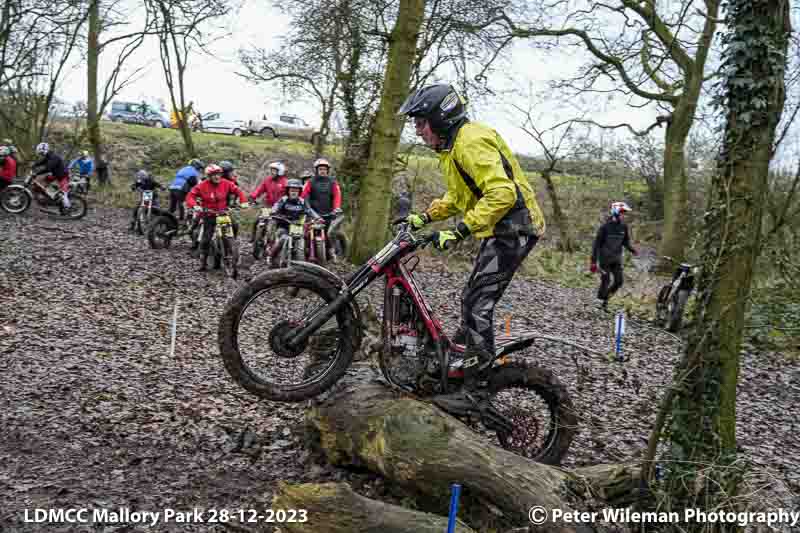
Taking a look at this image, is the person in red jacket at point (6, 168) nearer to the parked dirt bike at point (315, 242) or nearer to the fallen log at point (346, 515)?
the parked dirt bike at point (315, 242)

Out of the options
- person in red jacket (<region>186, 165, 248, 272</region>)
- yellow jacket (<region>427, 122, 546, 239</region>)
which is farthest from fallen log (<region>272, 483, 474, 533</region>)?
person in red jacket (<region>186, 165, 248, 272</region>)

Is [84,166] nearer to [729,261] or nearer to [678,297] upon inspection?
[678,297]

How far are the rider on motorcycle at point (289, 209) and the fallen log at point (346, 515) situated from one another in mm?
9543

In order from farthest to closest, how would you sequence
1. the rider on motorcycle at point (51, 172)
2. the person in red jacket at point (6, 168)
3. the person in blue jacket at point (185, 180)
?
the rider on motorcycle at point (51, 172)
the person in red jacket at point (6, 168)
the person in blue jacket at point (185, 180)

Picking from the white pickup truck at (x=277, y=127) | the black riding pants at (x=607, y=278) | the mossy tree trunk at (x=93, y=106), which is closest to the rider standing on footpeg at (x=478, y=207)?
the black riding pants at (x=607, y=278)

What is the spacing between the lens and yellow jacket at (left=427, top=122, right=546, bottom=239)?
13.7ft

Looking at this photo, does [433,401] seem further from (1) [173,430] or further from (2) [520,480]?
(1) [173,430]

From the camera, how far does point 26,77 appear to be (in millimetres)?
21078

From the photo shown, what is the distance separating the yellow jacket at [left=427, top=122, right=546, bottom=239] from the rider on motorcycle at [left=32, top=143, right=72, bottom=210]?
16930 mm

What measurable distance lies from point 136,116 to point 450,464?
38237mm

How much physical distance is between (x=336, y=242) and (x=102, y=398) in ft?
34.1

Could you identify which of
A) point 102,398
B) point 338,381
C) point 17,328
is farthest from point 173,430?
point 17,328

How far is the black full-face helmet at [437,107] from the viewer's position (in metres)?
4.25
